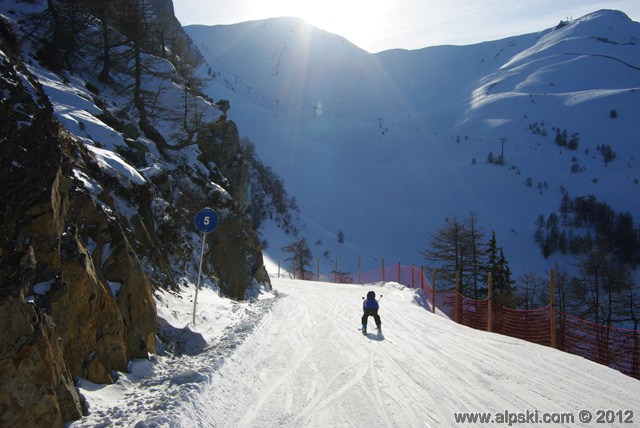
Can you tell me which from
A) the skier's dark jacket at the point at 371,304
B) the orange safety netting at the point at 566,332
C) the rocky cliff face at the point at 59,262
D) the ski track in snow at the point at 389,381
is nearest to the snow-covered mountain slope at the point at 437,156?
the orange safety netting at the point at 566,332

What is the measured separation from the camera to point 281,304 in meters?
17.8

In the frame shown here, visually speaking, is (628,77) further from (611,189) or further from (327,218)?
Answer: (327,218)

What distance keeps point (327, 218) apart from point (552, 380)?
9003 centimetres

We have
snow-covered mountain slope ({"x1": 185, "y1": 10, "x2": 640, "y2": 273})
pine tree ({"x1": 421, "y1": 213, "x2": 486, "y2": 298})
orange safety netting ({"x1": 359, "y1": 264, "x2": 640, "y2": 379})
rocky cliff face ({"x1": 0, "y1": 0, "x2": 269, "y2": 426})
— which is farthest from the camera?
snow-covered mountain slope ({"x1": 185, "y1": 10, "x2": 640, "y2": 273})

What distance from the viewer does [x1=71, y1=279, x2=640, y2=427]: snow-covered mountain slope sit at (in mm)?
6121

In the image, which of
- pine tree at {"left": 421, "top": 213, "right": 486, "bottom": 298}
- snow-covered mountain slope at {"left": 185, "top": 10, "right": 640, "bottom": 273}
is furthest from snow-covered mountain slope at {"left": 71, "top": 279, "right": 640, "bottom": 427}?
snow-covered mountain slope at {"left": 185, "top": 10, "right": 640, "bottom": 273}

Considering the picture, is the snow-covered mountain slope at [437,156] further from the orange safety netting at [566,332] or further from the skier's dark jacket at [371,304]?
the skier's dark jacket at [371,304]

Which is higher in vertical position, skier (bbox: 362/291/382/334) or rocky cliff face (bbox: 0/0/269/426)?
rocky cliff face (bbox: 0/0/269/426)

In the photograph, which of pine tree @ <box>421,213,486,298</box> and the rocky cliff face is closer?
the rocky cliff face

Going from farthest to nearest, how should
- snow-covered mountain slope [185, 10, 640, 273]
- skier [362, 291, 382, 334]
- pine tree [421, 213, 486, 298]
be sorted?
snow-covered mountain slope [185, 10, 640, 273] → pine tree [421, 213, 486, 298] → skier [362, 291, 382, 334]

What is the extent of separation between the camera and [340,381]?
7879 millimetres

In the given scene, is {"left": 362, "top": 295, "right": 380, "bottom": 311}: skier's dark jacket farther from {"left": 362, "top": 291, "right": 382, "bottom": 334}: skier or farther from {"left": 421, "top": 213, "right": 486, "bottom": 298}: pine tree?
{"left": 421, "top": 213, "right": 486, "bottom": 298}: pine tree

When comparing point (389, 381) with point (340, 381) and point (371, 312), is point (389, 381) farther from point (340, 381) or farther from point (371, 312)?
point (371, 312)

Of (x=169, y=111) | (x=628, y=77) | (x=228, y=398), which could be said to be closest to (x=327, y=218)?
(x=169, y=111)
